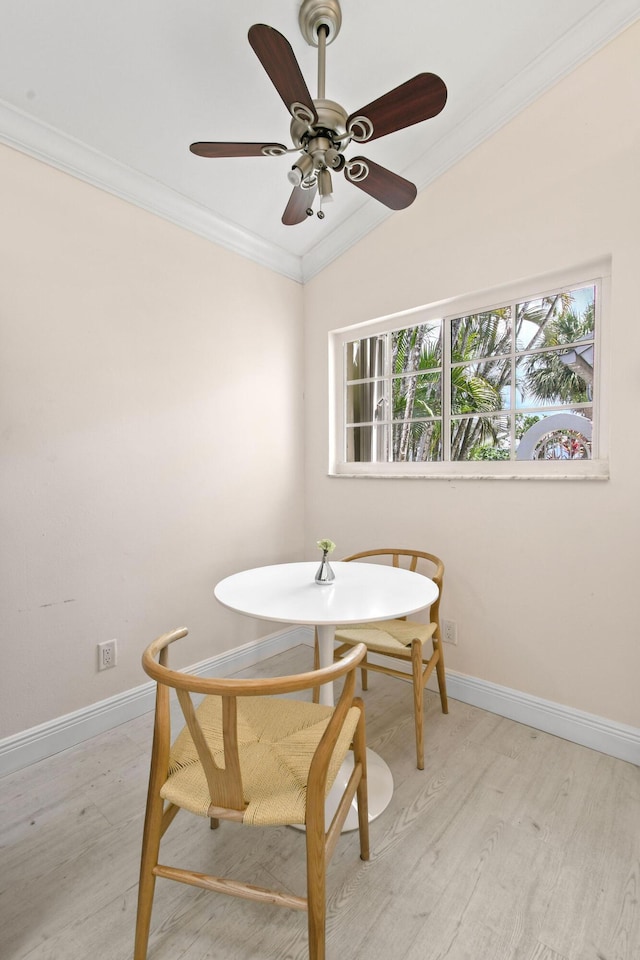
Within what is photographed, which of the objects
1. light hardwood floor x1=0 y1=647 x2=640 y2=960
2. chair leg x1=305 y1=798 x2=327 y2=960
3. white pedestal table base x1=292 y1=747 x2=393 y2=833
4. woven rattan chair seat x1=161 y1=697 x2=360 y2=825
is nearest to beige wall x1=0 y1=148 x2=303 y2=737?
light hardwood floor x1=0 y1=647 x2=640 y2=960

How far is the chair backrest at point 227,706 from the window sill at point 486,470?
4.36ft

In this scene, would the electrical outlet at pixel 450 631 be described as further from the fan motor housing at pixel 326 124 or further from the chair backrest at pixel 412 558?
the fan motor housing at pixel 326 124

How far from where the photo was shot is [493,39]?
1.77 meters

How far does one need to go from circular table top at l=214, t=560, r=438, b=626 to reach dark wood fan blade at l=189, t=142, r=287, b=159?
4.48 ft

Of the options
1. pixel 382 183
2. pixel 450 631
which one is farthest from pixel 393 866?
pixel 382 183

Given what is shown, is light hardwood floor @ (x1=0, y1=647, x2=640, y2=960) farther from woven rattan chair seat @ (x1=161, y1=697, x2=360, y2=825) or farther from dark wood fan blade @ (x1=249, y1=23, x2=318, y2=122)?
dark wood fan blade @ (x1=249, y1=23, x2=318, y2=122)

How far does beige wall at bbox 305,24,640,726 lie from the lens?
1.76 m

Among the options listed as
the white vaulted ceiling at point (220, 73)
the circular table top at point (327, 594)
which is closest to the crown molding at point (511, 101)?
the white vaulted ceiling at point (220, 73)

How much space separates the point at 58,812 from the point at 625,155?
312 centimetres

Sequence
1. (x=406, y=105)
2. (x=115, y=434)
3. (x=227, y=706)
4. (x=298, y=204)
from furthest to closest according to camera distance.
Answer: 1. (x=115, y=434)
2. (x=298, y=204)
3. (x=406, y=105)
4. (x=227, y=706)

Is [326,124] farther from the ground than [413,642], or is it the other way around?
[326,124]

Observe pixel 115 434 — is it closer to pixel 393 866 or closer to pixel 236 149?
pixel 236 149

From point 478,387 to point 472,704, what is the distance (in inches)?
60.4

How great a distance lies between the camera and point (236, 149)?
1.41 m
